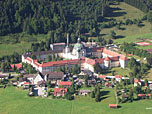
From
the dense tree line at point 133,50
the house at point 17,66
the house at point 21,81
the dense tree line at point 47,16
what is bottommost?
the house at point 21,81

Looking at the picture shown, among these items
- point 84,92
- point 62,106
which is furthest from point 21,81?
point 62,106

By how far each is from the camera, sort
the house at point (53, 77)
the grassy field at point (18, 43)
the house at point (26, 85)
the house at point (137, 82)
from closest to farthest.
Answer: the house at point (137, 82) → the house at point (26, 85) → the house at point (53, 77) → the grassy field at point (18, 43)

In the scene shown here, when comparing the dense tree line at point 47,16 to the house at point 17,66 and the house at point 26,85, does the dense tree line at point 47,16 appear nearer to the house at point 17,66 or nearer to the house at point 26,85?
the house at point 17,66

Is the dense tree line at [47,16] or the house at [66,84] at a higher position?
the dense tree line at [47,16]

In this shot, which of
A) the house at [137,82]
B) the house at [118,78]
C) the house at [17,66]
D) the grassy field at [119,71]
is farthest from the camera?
the house at [17,66]

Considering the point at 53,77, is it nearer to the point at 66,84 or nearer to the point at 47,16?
the point at 66,84

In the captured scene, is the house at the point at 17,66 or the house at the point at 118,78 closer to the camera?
the house at the point at 118,78

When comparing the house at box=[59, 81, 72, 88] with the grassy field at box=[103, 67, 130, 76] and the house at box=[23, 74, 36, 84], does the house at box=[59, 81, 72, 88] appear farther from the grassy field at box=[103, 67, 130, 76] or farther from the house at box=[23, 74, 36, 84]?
the grassy field at box=[103, 67, 130, 76]

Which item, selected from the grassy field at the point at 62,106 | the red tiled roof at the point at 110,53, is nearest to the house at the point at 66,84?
the grassy field at the point at 62,106
